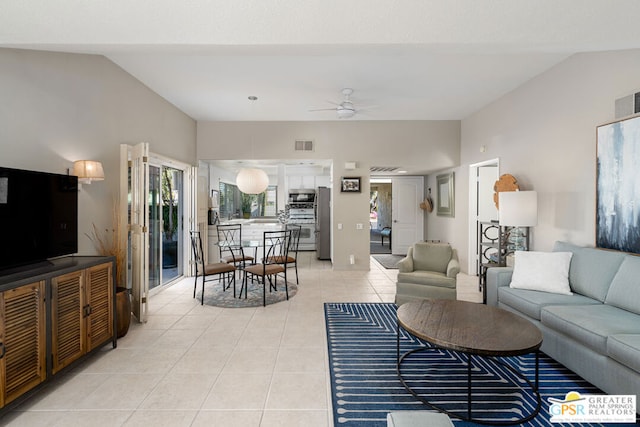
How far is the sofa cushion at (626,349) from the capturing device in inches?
74.1

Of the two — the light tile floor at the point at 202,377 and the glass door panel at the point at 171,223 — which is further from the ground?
the glass door panel at the point at 171,223

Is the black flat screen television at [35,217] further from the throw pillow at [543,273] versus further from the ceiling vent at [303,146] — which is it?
the throw pillow at [543,273]

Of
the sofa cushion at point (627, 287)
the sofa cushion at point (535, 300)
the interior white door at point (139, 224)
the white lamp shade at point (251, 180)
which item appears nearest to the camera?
the sofa cushion at point (627, 287)

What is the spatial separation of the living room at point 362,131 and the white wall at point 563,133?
0.01 m

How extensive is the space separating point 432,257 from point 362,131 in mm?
3083

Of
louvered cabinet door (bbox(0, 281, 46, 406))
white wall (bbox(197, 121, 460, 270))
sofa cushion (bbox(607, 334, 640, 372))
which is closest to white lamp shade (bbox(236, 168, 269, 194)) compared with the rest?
white wall (bbox(197, 121, 460, 270))

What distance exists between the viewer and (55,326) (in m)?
2.26

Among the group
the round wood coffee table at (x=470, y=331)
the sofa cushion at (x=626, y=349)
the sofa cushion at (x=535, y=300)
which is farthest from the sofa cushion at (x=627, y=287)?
the round wood coffee table at (x=470, y=331)

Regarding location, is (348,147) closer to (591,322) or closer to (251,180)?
(251,180)

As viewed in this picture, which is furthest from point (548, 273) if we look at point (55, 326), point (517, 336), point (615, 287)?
point (55, 326)

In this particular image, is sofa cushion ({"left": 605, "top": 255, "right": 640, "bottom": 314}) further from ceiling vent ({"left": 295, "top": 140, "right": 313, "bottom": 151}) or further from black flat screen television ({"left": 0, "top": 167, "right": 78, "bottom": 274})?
ceiling vent ({"left": 295, "top": 140, "right": 313, "bottom": 151})

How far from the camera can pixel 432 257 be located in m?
4.26

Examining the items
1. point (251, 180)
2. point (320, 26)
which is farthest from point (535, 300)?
point (251, 180)

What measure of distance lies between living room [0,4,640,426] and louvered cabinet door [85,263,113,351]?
2.14 feet
